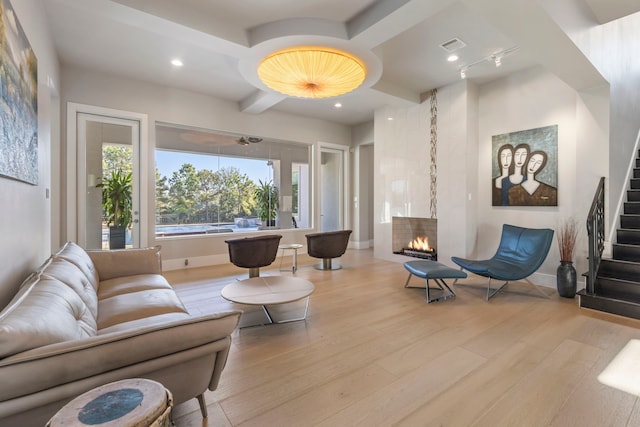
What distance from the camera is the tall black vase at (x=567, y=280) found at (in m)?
3.79

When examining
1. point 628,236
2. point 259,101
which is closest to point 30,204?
point 259,101

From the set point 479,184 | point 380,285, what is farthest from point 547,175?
point 380,285

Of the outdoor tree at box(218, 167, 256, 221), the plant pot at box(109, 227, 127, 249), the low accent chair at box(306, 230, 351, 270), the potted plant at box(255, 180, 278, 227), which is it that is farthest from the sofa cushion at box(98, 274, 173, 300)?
the potted plant at box(255, 180, 278, 227)

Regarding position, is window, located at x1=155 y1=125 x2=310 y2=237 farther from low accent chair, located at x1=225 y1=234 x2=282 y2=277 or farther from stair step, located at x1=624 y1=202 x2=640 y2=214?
stair step, located at x1=624 y1=202 x2=640 y2=214

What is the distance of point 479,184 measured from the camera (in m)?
5.22

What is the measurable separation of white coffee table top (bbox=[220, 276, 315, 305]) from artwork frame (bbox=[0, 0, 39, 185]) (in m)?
1.81

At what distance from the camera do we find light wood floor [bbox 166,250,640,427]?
173 centimetres

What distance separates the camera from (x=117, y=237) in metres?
4.86

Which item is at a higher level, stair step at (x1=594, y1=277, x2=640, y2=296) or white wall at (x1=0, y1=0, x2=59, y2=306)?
white wall at (x1=0, y1=0, x2=59, y2=306)

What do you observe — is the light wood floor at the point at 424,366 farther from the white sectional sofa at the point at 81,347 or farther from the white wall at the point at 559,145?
the white wall at the point at 559,145

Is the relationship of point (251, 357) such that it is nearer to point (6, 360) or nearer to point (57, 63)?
point (6, 360)

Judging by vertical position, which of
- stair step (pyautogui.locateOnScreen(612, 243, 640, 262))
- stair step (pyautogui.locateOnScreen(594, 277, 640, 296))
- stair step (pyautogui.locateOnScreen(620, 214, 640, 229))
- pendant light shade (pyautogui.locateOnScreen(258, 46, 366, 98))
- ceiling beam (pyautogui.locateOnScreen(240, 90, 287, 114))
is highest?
ceiling beam (pyautogui.locateOnScreen(240, 90, 287, 114))

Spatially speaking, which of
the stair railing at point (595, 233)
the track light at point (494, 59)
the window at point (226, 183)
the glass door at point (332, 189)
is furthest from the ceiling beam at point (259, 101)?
the stair railing at point (595, 233)

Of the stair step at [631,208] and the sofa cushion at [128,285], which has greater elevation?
the stair step at [631,208]
